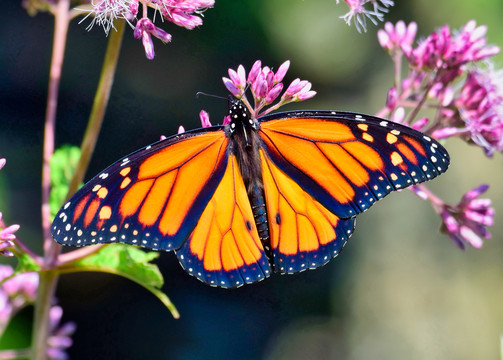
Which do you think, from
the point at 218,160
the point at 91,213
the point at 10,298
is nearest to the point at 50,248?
the point at 91,213

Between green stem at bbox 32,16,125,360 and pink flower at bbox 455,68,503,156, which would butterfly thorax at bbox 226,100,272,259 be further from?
pink flower at bbox 455,68,503,156

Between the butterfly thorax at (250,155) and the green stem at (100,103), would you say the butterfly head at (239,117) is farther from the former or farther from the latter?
the green stem at (100,103)

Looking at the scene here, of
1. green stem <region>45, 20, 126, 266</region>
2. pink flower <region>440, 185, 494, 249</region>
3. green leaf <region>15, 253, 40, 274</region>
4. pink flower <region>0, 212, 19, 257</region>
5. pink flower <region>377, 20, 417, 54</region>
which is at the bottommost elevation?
pink flower <region>440, 185, 494, 249</region>

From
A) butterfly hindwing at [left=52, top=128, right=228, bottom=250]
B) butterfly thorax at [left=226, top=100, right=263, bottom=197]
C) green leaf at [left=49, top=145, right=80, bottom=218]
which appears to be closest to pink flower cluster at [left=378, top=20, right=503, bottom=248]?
butterfly thorax at [left=226, top=100, right=263, bottom=197]

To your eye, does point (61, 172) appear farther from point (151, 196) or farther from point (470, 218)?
point (470, 218)

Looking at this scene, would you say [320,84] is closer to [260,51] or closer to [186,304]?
[260,51]

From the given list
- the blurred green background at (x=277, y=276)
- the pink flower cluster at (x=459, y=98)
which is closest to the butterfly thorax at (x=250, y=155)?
the pink flower cluster at (x=459, y=98)

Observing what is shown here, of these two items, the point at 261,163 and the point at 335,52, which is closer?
the point at 261,163

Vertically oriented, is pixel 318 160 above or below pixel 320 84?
below
